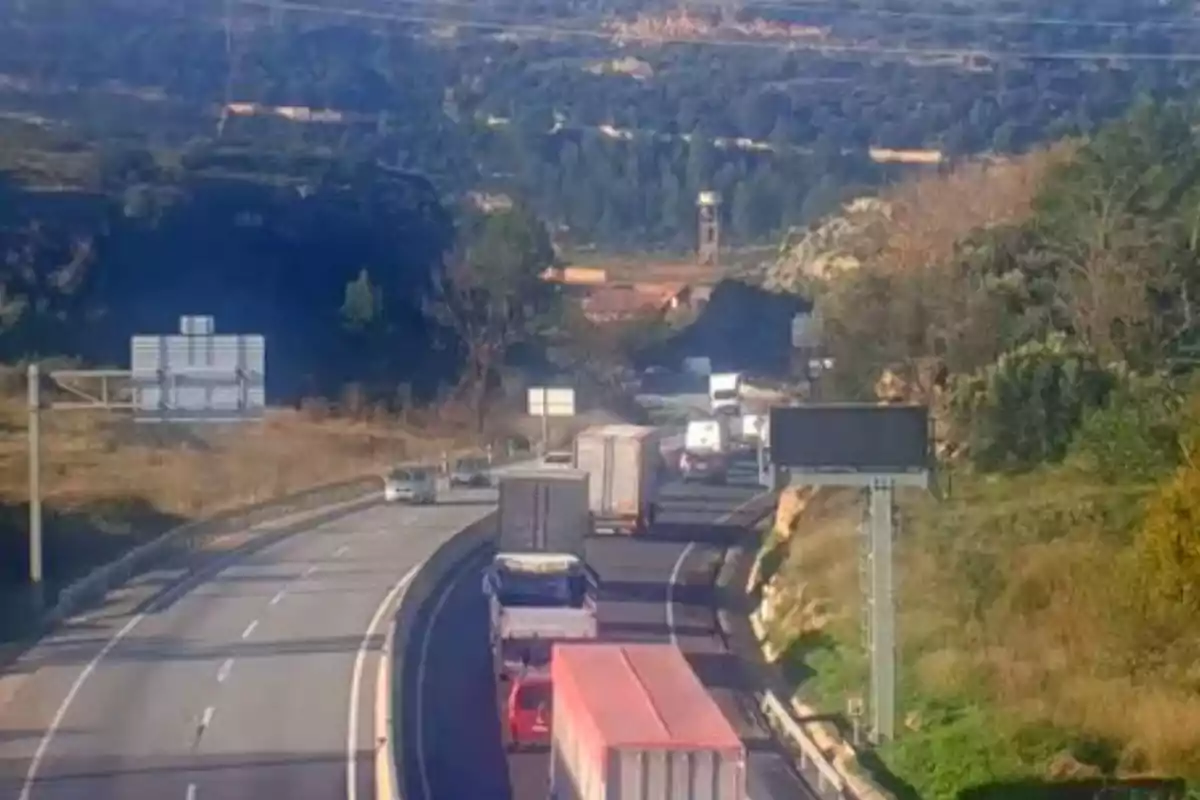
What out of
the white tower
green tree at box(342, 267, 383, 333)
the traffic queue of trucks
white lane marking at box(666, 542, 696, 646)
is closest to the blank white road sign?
the traffic queue of trucks

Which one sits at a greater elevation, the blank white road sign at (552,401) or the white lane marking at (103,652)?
the blank white road sign at (552,401)

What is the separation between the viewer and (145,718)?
2622 cm

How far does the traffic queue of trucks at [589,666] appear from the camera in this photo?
52.8ft

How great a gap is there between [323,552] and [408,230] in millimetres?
48765

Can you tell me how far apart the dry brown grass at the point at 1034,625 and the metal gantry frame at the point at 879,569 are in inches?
43.2

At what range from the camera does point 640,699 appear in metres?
17.6

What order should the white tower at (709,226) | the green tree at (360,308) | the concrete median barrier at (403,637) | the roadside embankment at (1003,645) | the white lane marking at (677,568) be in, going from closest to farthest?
the concrete median barrier at (403,637)
the roadside embankment at (1003,645)
the white lane marking at (677,568)
the green tree at (360,308)
the white tower at (709,226)

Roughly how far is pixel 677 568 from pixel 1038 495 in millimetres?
8745

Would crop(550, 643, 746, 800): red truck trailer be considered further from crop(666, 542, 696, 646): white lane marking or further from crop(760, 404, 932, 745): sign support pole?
crop(666, 542, 696, 646): white lane marking

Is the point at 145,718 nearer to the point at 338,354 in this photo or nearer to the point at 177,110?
the point at 338,354

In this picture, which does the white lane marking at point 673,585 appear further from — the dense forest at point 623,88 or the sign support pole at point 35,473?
the dense forest at point 623,88

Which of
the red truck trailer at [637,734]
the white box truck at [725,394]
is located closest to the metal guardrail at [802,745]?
the red truck trailer at [637,734]

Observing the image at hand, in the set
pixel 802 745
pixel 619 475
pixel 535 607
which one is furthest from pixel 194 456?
pixel 802 745

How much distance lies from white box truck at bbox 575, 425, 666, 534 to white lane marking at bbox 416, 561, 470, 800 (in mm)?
6648
